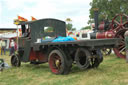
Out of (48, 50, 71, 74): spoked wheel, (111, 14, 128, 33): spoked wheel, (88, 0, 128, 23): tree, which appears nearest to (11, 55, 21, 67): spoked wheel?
(48, 50, 71, 74): spoked wheel

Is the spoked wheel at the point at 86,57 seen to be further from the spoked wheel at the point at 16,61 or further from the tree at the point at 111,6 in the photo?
the tree at the point at 111,6

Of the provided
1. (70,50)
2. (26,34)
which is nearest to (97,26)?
(26,34)

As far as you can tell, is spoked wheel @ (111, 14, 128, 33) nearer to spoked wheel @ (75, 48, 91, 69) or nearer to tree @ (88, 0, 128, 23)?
spoked wheel @ (75, 48, 91, 69)

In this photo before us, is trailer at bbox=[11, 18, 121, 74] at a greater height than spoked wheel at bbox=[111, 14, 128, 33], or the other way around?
spoked wheel at bbox=[111, 14, 128, 33]

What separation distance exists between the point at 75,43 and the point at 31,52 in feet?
8.74

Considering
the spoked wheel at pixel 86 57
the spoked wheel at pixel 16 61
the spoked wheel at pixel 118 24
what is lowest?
the spoked wheel at pixel 16 61

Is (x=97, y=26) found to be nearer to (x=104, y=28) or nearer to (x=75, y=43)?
(x=104, y=28)

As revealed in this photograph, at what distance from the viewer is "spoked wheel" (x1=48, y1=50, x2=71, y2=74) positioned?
5.46 meters

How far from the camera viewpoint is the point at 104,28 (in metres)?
10.5

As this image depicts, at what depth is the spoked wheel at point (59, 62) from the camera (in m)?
5.46

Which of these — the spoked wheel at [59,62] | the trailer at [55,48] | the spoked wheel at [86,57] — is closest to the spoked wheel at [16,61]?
the trailer at [55,48]

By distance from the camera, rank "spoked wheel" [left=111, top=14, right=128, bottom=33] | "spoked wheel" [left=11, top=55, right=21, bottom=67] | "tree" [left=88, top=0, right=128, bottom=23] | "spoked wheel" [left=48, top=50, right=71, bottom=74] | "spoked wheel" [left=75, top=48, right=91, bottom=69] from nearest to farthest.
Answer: "spoked wheel" [left=75, top=48, right=91, bottom=69], "spoked wheel" [left=48, top=50, right=71, bottom=74], "spoked wheel" [left=11, top=55, right=21, bottom=67], "spoked wheel" [left=111, top=14, right=128, bottom=33], "tree" [left=88, top=0, right=128, bottom=23]

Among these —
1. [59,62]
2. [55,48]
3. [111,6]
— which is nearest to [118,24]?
[55,48]

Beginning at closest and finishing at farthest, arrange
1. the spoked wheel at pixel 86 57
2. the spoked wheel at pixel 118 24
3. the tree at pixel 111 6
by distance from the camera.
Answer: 1. the spoked wheel at pixel 86 57
2. the spoked wheel at pixel 118 24
3. the tree at pixel 111 6
